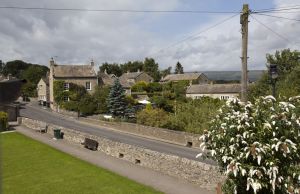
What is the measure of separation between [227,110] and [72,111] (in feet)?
178

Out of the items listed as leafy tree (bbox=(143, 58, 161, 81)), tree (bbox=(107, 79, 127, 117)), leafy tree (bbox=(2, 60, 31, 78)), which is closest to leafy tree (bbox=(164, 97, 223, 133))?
tree (bbox=(107, 79, 127, 117))

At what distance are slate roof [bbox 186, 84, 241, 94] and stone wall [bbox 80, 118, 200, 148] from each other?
30053mm

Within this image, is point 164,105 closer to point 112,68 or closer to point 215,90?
point 215,90

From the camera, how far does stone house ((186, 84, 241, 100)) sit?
2869 inches

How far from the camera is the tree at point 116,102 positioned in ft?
191

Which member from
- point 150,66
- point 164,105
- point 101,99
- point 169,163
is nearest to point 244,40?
point 169,163

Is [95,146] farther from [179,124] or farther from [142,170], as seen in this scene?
[179,124]

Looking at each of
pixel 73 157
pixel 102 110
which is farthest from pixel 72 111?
pixel 73 157

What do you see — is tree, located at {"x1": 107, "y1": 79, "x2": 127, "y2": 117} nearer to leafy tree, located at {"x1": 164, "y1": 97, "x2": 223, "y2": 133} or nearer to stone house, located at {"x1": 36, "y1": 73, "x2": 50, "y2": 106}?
leafy tree, located at {"x1": 164, "y1": 97, "x2": 223, "y2": 133}

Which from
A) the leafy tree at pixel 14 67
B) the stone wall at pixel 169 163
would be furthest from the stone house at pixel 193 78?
the stone wall at pixel 169 163

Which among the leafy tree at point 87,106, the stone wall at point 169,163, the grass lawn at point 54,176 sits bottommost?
the grass lawn at point 54,176

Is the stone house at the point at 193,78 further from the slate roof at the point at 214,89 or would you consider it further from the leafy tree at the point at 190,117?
the leafy tree at the point at 190,117

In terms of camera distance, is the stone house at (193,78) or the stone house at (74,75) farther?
the stone house at (193,78)

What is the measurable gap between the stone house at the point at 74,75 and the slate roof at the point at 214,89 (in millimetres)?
20566
